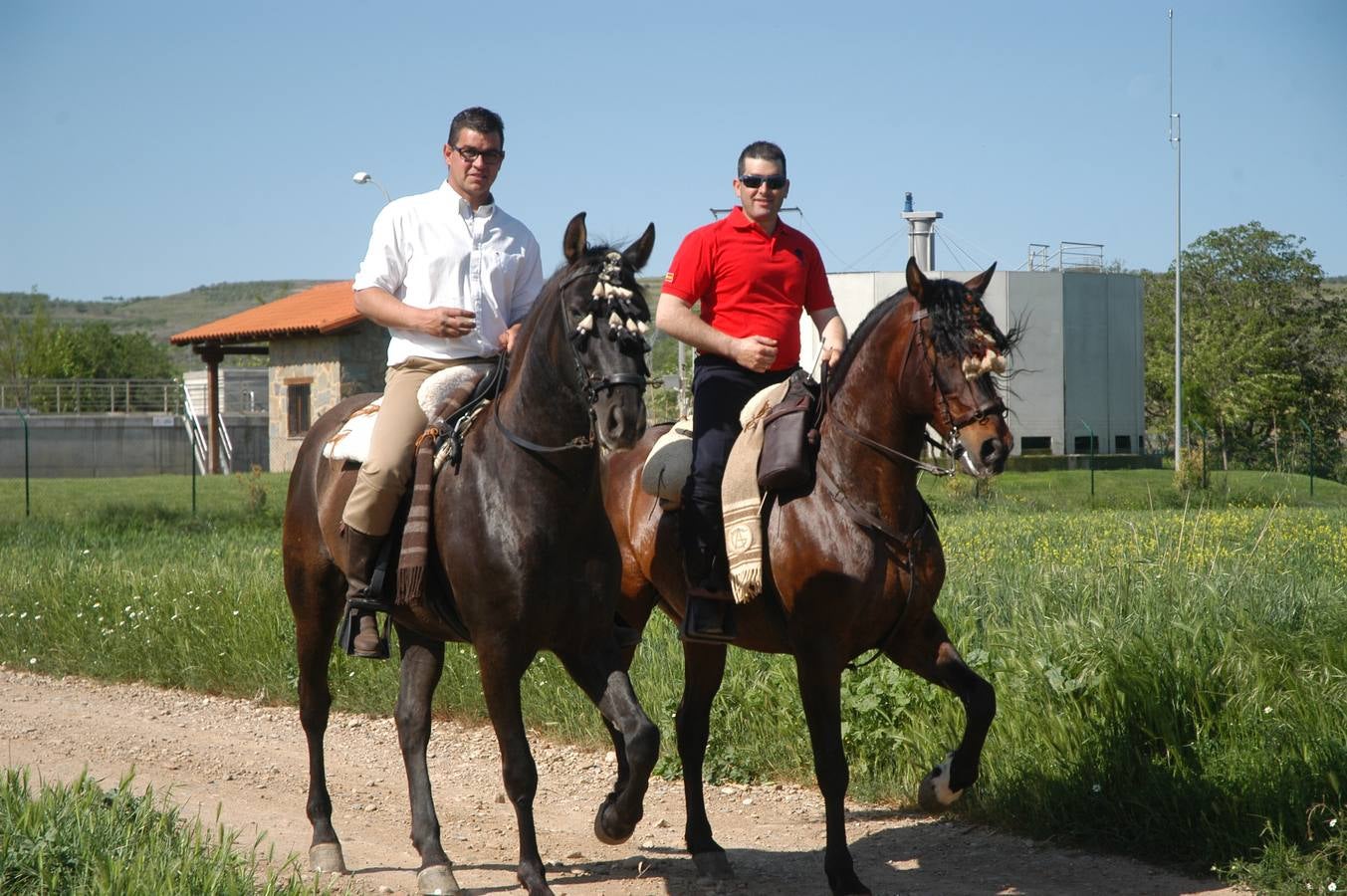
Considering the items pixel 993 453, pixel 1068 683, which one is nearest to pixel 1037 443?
pixel 1068 683

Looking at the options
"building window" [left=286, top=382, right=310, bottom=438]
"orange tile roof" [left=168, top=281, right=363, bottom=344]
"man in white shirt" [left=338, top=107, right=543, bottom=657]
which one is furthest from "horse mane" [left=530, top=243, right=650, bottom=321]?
"building window" [left=286, top=382, right=310, bottom=438]

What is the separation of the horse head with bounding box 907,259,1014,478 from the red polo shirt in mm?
998

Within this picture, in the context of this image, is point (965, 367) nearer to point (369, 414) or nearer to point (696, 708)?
point (696, 708)

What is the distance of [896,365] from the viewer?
18.6 feet

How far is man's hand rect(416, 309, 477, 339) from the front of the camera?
5.74 m

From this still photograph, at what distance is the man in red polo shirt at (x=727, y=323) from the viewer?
20.3 feet

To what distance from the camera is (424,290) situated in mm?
6113

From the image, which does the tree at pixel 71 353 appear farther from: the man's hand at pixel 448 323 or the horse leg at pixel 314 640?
the man's hand at pixel 448 323

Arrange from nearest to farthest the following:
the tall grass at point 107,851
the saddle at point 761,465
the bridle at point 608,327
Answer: the tall grass at point 107,851, the bridle at point 608,327, the saddle at point 761,465

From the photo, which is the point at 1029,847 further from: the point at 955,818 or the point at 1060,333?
the point at 1060,333

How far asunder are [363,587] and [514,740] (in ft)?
3.83

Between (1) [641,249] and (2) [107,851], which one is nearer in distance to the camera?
(2) [107,851]

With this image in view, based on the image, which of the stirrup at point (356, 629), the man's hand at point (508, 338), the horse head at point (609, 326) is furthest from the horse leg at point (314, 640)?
the horse head at point (609, 326)

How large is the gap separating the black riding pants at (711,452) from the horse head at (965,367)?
1.15 meters
